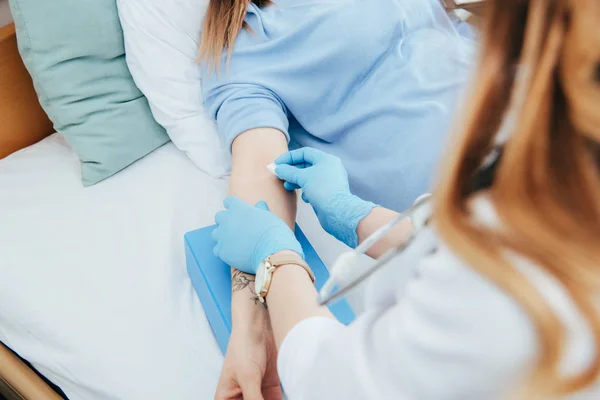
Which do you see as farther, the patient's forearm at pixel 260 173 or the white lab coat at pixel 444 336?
the patient's forearm at pixel 260 173

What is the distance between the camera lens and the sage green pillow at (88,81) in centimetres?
104

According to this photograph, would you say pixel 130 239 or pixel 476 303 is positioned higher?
pixel 476 303

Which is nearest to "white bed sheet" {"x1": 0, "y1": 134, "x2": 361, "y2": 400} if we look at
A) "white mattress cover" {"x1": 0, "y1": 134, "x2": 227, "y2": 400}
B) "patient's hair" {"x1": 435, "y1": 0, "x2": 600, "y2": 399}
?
"white mattress cover" {"x1": 0, "y1": 134, "x2": 227, "y2": 400}

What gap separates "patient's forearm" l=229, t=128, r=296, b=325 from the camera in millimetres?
1011

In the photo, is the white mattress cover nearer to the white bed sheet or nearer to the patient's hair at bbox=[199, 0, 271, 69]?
the white bed sheet

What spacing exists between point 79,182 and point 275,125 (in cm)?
45

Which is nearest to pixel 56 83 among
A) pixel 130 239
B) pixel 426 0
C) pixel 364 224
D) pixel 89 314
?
pixel 130 239

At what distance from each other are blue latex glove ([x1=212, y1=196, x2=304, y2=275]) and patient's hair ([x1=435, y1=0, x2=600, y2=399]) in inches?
19.5

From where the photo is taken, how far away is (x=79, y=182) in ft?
3.72

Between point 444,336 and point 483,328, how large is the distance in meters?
0.03

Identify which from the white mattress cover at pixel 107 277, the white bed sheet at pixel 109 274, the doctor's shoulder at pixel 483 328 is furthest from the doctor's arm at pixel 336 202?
the doctor's shoulder at pixel 483 328

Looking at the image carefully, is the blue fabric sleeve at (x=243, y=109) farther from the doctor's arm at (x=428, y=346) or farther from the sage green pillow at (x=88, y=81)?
the doctor's arm at (x=428, y=346)

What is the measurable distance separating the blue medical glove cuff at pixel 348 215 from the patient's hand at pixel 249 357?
0.20 metres

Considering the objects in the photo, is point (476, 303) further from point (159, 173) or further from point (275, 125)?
point (159, 173)
